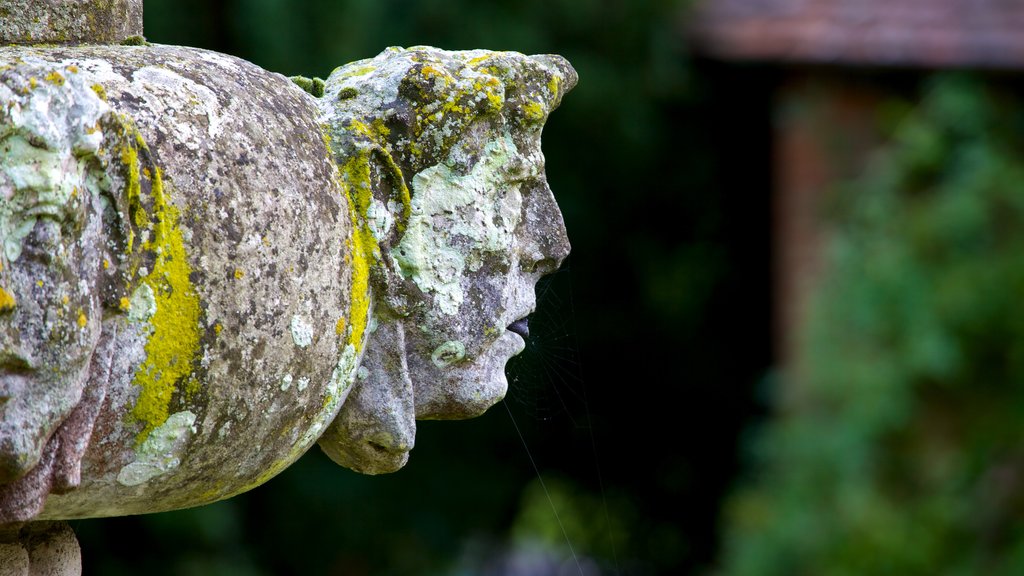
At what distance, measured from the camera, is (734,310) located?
5.38 m

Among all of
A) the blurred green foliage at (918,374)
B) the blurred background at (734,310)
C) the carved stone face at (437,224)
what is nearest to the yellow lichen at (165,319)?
the carved stone face at (437,224)

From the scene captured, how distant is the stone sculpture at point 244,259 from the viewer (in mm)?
897

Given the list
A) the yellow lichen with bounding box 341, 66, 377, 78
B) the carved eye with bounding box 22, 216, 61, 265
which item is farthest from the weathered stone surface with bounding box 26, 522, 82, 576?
the yellow lichen with bounding box 341, 66, 377, 78

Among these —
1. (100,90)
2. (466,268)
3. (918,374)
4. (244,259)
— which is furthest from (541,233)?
(918,374)

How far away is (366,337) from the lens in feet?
3.76

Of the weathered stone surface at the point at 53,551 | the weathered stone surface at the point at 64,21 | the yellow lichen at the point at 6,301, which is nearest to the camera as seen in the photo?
the yellow lichen at the point at 6,301

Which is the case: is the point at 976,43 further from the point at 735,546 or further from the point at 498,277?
the point at 498,277

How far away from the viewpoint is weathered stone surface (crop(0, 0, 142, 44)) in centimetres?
109

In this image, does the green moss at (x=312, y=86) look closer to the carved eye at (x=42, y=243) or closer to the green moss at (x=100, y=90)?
the green moss at (x=100, y=90)

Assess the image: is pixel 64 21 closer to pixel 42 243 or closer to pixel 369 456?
pixel 42 243

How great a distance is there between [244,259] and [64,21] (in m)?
0.31

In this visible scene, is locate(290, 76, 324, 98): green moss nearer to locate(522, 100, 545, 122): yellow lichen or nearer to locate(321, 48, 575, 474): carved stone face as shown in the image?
locate(321, 48, 575, 474): carved stone face

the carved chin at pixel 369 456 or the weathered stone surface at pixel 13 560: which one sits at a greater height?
the carved chin at pixel 369 456

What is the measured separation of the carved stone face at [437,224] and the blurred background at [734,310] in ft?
5.53
